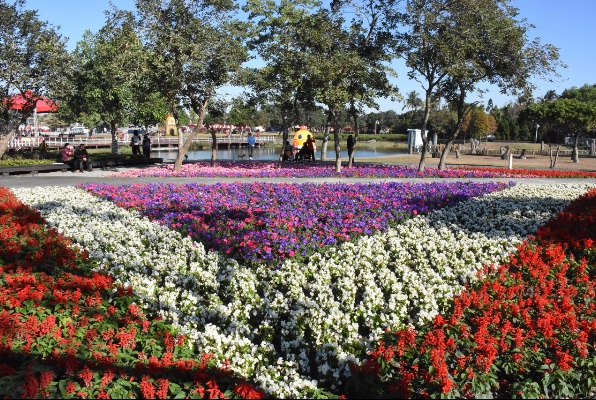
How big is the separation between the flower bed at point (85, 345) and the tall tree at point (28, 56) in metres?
19.0

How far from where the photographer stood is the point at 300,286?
20.4 ft

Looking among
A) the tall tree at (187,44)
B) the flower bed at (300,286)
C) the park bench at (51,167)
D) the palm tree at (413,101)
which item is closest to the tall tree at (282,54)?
the tall tree at (187,44)

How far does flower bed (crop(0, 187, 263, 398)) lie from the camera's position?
11.5 feet

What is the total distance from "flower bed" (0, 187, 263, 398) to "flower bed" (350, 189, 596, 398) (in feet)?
4.50

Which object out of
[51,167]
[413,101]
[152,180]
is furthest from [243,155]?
[413,101]

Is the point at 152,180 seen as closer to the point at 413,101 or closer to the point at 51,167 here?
the point at 51,167

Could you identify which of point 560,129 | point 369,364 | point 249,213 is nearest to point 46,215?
point 249,213

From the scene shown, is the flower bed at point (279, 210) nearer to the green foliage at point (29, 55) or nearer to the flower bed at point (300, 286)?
the flower bed at point (300, 286)

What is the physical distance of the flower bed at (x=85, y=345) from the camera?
3498 mm

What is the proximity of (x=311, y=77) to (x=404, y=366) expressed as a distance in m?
17.4

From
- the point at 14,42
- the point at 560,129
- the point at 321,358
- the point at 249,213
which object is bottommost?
the point at 321,358

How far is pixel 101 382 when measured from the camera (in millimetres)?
3566

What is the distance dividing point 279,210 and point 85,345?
575 cm

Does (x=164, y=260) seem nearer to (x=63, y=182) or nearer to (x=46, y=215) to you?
(x=46, y=215)
